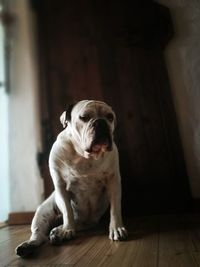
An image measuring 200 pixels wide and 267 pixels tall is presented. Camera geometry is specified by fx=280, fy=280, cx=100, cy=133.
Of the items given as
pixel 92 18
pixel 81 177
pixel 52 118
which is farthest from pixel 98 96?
pixel 81 177

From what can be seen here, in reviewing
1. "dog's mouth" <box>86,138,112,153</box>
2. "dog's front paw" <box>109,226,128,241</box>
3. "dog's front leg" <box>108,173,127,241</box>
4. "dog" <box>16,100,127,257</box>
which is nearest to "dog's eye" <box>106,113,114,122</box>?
"dog" <box>16,100,127,257</box>

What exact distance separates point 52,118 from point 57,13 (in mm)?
869

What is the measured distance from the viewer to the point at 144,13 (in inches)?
81.1

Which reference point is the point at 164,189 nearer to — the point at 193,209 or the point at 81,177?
the point at 193,209

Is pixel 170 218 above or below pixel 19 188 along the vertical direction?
below

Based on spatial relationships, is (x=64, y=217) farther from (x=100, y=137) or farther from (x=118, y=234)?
(x=100, y=137)

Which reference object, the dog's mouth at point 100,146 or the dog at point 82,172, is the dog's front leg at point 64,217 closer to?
the dog at point 82,172

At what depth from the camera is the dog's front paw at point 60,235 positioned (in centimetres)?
124

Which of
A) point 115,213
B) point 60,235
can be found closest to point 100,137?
point 115,213

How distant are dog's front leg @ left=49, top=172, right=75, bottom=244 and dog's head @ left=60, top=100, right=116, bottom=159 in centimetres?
22

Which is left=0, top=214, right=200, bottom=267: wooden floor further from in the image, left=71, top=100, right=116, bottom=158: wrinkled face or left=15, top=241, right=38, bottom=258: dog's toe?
left=71, top=100, right=116, bottom=158: wrinkled face

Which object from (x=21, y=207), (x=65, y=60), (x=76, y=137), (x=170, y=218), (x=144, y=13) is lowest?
(x=170, y=218)

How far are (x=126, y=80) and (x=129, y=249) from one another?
128 cm

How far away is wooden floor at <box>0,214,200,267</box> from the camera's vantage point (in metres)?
0.90
